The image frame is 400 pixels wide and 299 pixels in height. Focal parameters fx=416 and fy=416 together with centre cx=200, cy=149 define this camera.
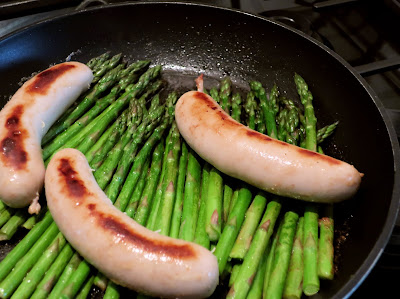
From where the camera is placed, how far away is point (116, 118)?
3.15 meters

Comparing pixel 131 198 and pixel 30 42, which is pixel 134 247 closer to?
pixel 131 198

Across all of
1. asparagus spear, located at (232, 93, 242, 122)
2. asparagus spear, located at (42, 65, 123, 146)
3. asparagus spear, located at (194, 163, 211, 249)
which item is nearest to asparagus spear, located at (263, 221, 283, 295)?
asparagus spear, located at (194, 163, 211, 249)

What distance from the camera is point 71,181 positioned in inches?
89.8

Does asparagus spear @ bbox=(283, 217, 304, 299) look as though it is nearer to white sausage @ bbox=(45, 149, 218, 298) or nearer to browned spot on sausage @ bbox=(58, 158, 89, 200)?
white sausage @ bbox=(45, 149, 218, 298)

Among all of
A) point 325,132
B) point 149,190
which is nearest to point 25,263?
point 149,190

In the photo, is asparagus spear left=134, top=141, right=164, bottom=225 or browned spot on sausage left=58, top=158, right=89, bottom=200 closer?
browned spot on sausage left=58, top=158, right=89, bottom=200

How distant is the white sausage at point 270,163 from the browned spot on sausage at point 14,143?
1026mm

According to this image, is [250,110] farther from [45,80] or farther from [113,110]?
[45,80]

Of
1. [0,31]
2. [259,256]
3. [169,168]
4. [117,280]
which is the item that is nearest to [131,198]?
[169,168]

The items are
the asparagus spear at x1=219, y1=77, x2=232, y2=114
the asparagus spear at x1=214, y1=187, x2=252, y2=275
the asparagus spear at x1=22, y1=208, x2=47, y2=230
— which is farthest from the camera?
the asparagus spear at x1=219, y1=77, x2=232, y2=114

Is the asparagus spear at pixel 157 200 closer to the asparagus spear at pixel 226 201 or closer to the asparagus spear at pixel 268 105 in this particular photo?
the asparagus spear at pixel 226 201

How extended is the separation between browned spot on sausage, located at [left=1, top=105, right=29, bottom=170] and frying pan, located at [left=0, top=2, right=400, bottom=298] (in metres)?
0.81

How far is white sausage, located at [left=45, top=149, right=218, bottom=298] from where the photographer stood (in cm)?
193

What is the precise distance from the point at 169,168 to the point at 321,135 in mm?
1110
